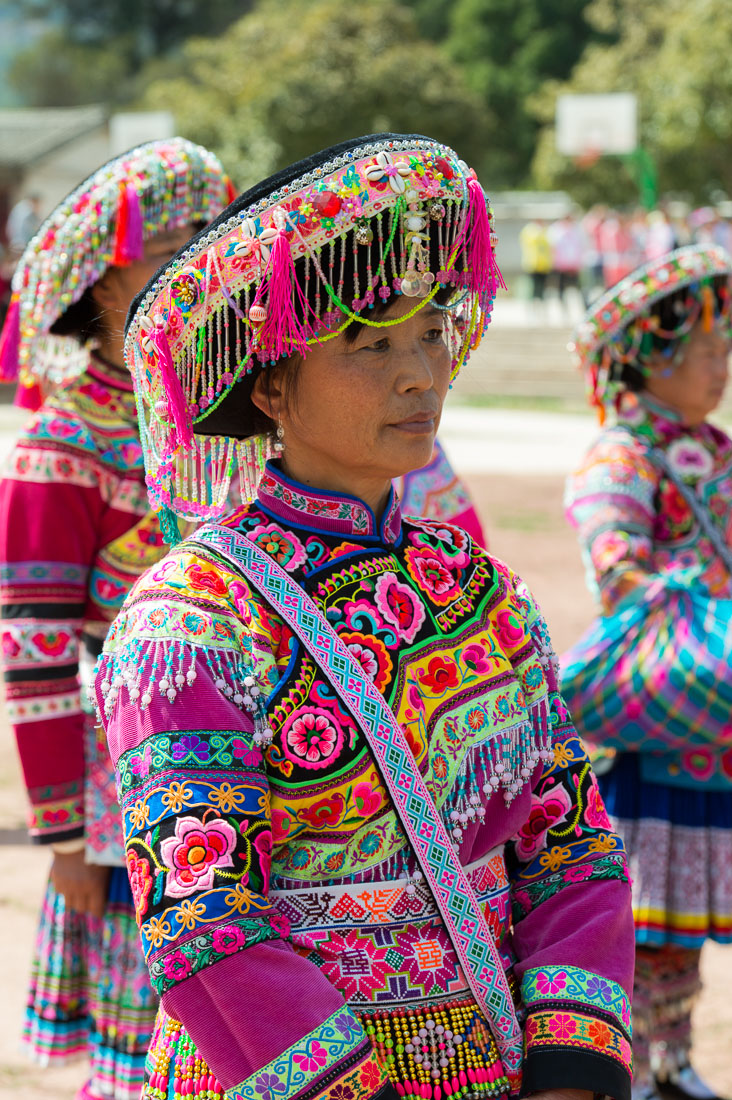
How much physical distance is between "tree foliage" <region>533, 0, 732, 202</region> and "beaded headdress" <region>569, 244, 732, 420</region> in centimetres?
3081

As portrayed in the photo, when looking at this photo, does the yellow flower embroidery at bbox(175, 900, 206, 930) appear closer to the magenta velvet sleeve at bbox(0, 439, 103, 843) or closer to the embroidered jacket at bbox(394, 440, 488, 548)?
the magenta velvet sleeve at bbox(0, 439, 103, 843)

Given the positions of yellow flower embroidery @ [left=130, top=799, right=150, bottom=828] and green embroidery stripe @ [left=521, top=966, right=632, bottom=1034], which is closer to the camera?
yellow flower embroidery @ [left=130, top=799, right=150, bottom=828]

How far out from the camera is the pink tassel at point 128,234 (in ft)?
10.0

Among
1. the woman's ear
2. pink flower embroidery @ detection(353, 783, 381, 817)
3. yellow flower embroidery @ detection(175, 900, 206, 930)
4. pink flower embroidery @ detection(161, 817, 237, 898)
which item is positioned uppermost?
the woman's ear

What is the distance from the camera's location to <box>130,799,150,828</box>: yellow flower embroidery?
1671 millimetres

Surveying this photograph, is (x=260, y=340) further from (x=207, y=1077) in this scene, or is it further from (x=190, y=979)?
(x=207, y=1077)

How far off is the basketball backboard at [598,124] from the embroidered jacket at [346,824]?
1355 inches

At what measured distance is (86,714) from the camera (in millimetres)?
3018

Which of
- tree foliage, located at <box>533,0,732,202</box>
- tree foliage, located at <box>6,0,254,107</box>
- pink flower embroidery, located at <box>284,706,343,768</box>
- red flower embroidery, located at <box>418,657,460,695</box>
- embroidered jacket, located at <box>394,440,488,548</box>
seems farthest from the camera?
tree foliage, located at <box>6,0,254,107</box>

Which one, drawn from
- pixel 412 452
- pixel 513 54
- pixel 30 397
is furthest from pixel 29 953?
pixel 513 54

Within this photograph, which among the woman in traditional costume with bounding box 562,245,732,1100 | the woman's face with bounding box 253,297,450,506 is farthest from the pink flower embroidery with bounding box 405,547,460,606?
the woman in traditional costume with bounding box 562,245,732,1100

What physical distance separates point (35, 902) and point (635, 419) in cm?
258

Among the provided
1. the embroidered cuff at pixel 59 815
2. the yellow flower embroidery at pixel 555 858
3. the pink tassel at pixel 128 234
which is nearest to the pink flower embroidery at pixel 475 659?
the yellow flower embroidery at pixel 555 858

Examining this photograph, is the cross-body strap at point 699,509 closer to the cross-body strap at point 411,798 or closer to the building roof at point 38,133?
the cross-body strap at point 411,798
